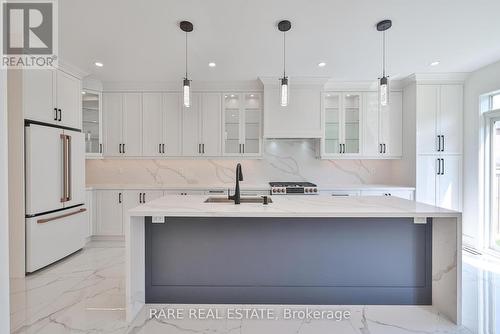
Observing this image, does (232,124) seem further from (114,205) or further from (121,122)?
(114,205)

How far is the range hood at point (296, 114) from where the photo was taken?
13.7 feet

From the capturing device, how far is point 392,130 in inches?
171

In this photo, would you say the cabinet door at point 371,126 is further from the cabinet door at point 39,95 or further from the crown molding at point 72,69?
the cabinet door at point 39,95

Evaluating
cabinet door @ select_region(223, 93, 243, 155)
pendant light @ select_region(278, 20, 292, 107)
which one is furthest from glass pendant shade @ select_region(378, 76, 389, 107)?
cabinet door @ select_region(223, 93, 243, 155)

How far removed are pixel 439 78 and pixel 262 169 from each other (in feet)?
10.3

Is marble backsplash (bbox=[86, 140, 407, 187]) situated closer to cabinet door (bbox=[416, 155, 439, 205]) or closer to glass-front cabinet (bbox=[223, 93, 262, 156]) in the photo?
glass-front cabinet (bbox=[223, 93, 262, 156])

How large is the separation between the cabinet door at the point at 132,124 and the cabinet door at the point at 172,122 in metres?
0.43

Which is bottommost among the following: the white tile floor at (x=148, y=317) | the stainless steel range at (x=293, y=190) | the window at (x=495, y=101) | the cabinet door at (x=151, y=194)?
the white tile floor at (x=148, y=317)

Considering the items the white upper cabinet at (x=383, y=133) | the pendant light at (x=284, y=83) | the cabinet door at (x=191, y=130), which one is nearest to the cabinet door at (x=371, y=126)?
the white upper cabinet at (x=383, y=133)

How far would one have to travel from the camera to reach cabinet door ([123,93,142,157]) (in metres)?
4.30

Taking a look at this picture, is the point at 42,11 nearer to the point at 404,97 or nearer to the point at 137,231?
the point at 137,231

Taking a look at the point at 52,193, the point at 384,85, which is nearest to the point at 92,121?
the point at 52,193

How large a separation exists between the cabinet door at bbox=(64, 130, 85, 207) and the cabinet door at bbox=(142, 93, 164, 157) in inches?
37.3

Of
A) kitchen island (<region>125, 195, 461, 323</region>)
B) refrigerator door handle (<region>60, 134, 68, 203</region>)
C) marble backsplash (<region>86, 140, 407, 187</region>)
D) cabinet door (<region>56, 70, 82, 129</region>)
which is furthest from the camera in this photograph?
marble backsplash (<region>86, 140, 407, 187</region>)
